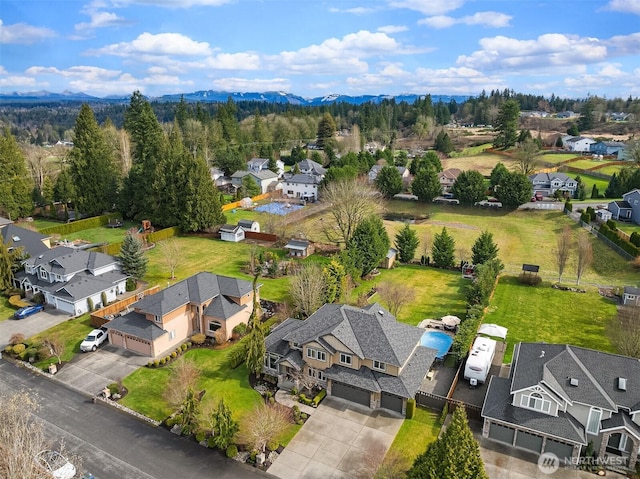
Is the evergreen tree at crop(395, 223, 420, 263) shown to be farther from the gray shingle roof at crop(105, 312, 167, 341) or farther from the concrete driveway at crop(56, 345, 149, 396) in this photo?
the concrete driveway at crop(56, 345, 149, 396)

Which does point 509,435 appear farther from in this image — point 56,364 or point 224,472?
point 56,364

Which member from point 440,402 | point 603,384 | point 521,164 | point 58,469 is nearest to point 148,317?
point 58,469

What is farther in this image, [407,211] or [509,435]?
[407,211]

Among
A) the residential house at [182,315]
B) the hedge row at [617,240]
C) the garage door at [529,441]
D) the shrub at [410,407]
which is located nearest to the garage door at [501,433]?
the garage door at [529,441]

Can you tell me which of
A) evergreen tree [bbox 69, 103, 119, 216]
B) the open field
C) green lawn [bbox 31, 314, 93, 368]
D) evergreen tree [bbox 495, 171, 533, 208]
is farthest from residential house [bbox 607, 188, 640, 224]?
evergreen tree [bbox 69, 103, 119, 216]

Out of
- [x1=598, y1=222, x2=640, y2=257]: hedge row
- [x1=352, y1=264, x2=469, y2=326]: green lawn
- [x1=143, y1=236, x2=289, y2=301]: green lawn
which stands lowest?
[x1=352, y1=264, x2=469, y2=326]: green lawn

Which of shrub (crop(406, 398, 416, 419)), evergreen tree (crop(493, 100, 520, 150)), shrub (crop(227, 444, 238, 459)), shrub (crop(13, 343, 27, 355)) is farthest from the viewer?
evergreen tree (crop(493, 100, 520, 150))

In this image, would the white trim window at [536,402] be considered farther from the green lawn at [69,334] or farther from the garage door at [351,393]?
the green lawn at [69,334]
